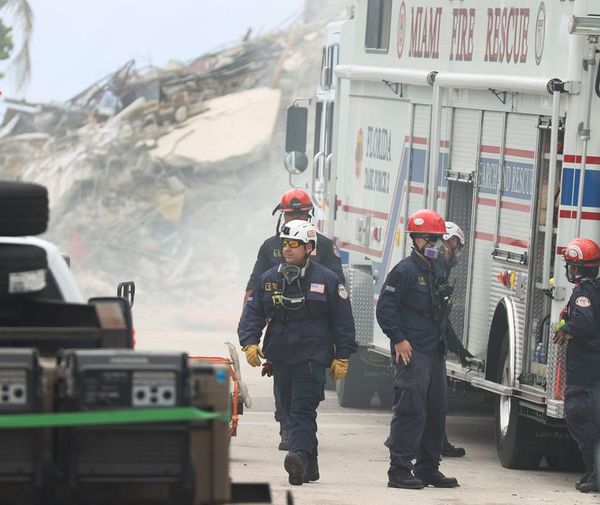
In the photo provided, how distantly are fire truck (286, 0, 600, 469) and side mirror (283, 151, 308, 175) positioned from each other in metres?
2.13

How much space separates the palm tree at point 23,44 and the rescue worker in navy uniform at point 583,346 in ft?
65.6

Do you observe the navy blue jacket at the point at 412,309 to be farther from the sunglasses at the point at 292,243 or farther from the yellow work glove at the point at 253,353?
the yellow work glove at the point at 253,353

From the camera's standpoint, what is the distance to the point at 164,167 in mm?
30094

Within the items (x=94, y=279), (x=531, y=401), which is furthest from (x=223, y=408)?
(x=94, y=279)

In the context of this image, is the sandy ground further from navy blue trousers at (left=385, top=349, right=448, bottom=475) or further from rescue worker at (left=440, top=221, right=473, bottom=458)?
rescue worker at (left=440, top=221, right=473, bottom=458)

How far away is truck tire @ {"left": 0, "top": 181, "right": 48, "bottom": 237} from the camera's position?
7270mm

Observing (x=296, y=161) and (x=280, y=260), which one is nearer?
(x=280, y=260)

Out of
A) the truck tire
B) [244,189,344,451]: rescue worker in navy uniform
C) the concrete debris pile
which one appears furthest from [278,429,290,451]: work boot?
the concrete debris pile

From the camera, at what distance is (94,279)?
28844 millimetres

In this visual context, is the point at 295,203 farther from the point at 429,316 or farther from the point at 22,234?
the point at 22,234

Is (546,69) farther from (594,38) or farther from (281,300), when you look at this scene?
(281,300)

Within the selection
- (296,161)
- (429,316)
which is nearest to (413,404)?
(429,316)

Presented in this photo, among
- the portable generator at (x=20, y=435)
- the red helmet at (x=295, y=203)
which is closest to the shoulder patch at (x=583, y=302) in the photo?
the red helmet at (x=295, y=203)

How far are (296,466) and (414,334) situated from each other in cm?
112
